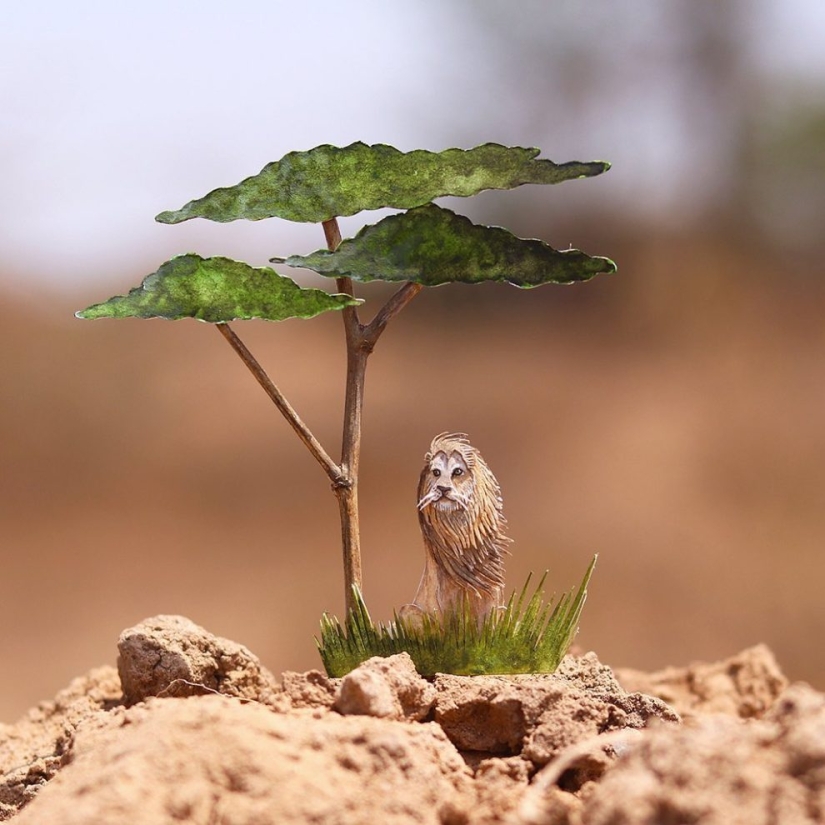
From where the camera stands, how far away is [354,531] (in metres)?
1.82

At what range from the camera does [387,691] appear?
4.77ft

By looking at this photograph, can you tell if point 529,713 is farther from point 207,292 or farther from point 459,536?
point 207,292

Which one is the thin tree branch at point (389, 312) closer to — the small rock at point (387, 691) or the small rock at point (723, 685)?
the small rock at point (387, 691)

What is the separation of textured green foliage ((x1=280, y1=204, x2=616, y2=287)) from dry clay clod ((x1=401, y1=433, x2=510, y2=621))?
273 millimetres

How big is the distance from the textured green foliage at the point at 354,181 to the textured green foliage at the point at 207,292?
0.11 meters

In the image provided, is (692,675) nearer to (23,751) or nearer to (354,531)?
(354,531)

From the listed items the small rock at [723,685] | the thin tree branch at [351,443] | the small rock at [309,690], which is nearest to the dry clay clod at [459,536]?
the thin tree branch at [351,443]

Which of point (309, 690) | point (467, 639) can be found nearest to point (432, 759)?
point (309, 690)

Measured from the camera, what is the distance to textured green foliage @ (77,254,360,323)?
1.78m

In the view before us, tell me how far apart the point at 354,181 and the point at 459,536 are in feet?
1.94

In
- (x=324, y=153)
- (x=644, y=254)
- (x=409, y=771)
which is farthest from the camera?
(x=644, y=254)

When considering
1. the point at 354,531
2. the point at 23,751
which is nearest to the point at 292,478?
the point at 23,751

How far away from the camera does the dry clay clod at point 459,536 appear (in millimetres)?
1781

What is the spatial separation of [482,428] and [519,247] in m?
3.99
